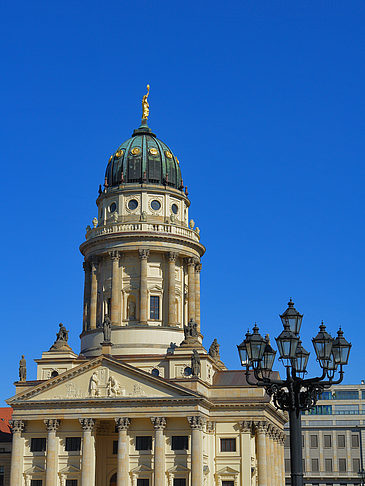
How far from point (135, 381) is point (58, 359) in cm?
952

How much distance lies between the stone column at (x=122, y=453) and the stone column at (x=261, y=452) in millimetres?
12104

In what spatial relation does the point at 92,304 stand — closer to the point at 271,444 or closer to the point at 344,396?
the point at 271,444

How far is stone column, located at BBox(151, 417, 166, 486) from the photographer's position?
6606 centimetres

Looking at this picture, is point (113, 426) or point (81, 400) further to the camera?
point (113, 426)

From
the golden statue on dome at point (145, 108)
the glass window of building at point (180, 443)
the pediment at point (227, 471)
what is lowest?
the pediment at point (227, 471)

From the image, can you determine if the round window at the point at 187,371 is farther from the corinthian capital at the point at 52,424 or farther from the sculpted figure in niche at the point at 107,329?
the corinthian capital at the point at 52,424

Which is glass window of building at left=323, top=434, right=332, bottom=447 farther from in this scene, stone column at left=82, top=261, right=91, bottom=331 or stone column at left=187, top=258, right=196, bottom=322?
stone column at left=82, top=261, right=91, bottom=331

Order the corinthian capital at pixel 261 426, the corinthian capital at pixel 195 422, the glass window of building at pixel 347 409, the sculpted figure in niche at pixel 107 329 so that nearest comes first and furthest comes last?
the corinthian capital at pixel 195 422
the sculpted figure in niche at pixel 107 329
the corinthian capital at pixel 261 426
the glass window of building at pixel 347 409

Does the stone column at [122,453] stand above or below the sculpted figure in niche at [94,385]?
below

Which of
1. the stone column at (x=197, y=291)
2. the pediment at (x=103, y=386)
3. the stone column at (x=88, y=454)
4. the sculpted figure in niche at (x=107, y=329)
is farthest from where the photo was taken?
the stone column at (x=197, y=291)

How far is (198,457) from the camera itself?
6569cm

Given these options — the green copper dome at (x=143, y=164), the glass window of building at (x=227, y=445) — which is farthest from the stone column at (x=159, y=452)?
the green copper dome at (x=143, y=164)

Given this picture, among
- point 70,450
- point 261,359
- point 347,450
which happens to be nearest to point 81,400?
point 70,450

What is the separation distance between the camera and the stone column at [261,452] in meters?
71.6
